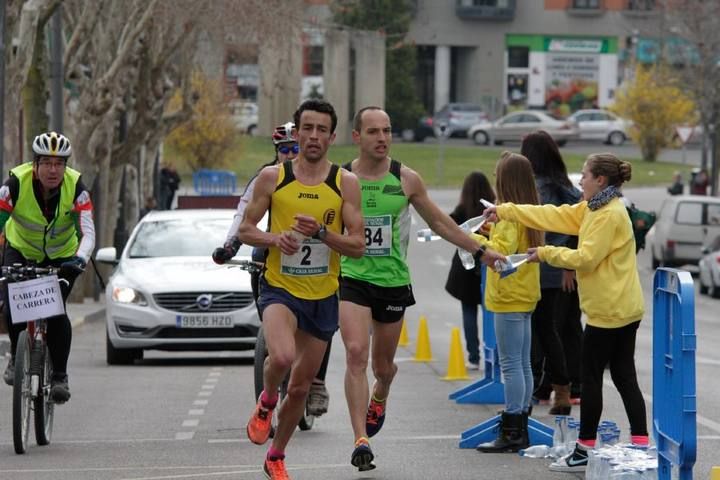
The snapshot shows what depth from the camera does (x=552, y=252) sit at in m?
9.77

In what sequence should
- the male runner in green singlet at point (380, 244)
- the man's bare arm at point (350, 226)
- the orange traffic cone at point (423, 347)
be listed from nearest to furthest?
the man's bare arm at point (350, 226)
the male runner in green singlet at point (380, 244)
the orange traffic cone at point (423, 347)

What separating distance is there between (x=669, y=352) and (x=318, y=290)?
177 cm

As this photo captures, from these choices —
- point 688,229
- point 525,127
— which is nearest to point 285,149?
point 688,229

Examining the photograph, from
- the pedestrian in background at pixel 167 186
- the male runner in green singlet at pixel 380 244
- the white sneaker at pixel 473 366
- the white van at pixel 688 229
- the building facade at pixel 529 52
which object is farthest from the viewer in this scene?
the building facade at pixel 529 52

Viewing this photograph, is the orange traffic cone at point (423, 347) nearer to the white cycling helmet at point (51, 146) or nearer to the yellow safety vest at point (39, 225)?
the yellow safety vest at point (39, 225)

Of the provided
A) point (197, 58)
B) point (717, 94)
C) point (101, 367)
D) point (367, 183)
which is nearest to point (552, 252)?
point (367, 183)

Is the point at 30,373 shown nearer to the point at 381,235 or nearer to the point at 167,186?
the point at 381,235

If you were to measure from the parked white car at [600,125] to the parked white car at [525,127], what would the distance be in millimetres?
1355

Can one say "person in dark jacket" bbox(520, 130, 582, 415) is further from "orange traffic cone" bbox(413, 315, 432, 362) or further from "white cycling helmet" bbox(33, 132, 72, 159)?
"orange traffic cone" bbox(413, 315, 432, 362)

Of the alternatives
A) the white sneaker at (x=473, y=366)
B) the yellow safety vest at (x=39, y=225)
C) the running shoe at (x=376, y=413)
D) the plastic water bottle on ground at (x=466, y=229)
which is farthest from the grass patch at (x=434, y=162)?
the running shoe at (x=376, y=413)

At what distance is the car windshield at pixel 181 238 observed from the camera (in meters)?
19.2

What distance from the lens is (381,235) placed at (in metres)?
10.1

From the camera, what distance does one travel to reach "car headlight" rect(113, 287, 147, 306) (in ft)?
59.2

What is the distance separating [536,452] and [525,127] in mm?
67329
